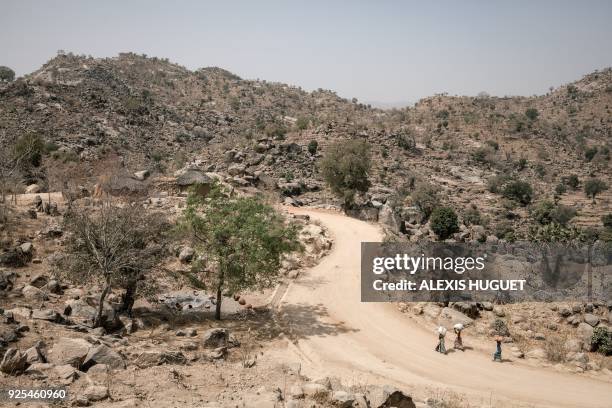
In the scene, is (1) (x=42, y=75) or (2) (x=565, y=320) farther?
(1) (x=42, y=75)

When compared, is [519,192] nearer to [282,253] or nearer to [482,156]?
[482,156]

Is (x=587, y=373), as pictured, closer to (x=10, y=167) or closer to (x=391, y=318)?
(x=391, y=318)

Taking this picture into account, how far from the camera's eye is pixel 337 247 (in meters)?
28.8

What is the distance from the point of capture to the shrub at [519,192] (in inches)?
2043

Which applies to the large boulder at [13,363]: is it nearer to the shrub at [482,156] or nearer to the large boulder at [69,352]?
the large boulder at [69,352]

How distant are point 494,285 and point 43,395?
806 inches

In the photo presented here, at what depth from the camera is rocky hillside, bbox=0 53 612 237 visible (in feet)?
154

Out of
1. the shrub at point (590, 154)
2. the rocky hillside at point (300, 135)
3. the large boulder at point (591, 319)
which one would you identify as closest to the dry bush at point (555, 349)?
the large boulder at point (591, 319)

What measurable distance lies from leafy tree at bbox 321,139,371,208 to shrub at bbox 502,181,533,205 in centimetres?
2196

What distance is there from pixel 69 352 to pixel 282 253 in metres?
9.56

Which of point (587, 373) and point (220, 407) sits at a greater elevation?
point (220, 407)

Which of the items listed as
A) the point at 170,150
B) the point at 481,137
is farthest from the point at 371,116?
the point at 170,150

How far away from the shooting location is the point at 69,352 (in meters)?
12.3

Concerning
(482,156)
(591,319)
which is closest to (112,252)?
(591,319)
